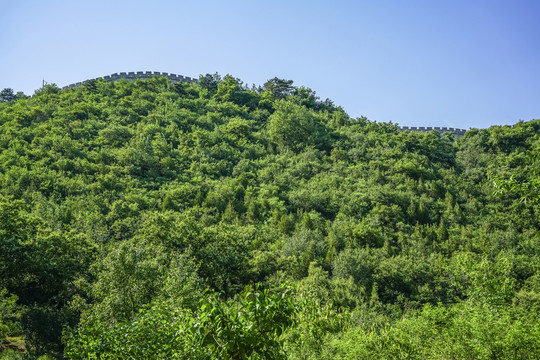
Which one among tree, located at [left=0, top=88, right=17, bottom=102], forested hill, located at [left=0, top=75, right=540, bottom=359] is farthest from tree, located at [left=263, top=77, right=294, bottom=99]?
tree, located at [left=0, top=88, right=17, bottom=102]

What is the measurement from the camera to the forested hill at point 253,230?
13.9 metres

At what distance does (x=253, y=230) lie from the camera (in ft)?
126

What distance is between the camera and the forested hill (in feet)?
45.6

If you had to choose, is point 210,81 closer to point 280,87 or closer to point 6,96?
point 280,87

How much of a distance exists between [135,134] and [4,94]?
3365cm

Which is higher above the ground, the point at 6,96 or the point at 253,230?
the point at 6,96

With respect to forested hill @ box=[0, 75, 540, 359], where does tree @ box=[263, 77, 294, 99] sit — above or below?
above

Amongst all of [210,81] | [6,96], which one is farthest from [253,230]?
[6,96]

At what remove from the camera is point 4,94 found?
247ft

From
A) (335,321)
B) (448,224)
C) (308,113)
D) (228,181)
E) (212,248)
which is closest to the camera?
(335,321)

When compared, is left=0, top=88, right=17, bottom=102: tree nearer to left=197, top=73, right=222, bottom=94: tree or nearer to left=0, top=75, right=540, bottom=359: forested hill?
left=0, top=75, right=540, bottom=359: forested hill

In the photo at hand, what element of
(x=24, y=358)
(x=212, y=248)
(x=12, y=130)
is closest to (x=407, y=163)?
(x=212, y=248)

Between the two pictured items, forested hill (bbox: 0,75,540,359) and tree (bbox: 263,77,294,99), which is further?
tree (bbox: 263,77,294,99)

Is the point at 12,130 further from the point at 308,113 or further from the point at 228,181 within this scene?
the point at 308,113
